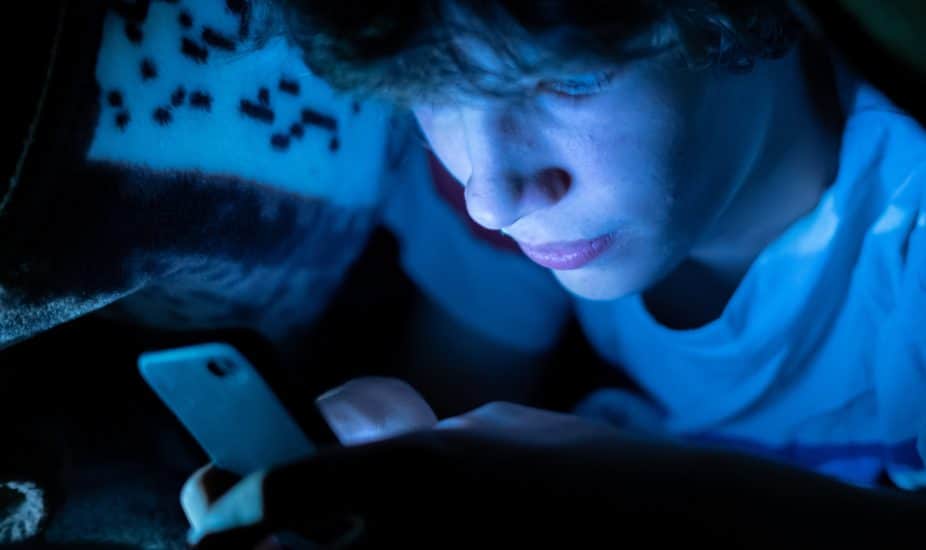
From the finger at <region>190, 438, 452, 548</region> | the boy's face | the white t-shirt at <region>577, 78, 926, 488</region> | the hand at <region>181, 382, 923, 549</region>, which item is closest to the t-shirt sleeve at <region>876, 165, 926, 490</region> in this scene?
the white t-shirt at <region>577, 78, 926, 488</region>

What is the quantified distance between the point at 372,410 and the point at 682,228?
350 mm

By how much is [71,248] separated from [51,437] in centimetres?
26

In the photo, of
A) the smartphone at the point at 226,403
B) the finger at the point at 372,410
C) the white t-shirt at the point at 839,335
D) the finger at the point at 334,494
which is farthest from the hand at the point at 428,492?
the white t-shirt at the point at 839,335

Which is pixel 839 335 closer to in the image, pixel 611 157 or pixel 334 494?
pixel 611 157

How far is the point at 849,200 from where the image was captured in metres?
0.74

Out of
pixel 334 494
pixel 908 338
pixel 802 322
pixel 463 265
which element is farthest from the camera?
pixel 463 265

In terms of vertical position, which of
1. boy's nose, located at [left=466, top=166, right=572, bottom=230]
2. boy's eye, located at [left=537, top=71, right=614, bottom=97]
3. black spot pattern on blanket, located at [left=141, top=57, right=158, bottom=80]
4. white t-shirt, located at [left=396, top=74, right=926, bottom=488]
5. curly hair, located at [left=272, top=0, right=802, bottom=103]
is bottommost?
white t-shirt, located at [left=396, top=74, right=926, bottom=488]

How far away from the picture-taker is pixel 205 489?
1.83ft

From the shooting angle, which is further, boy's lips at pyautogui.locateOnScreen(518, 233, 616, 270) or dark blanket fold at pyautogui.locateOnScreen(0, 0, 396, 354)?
boy's lips at pyautogui.locateOnScreen(518, 233, 616, 270)

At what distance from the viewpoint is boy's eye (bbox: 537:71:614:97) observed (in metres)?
0.53

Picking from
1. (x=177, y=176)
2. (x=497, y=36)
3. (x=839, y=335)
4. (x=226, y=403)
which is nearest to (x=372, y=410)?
(x=226, y=403)

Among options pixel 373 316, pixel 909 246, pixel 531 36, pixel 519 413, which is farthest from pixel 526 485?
pixel 373 316

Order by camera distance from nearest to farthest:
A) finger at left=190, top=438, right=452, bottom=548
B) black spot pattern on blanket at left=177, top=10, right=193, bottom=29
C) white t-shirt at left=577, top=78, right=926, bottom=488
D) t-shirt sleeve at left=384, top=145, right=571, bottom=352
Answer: finger at left=190, top=438, right=452, bottom=548
black spot pattern on blanket at left=177, top=10, right=193, bottom=29
white t-shirt at left=577, top=78, right=926, bottom=488
t-shirt sleeve at left=384, top=145, right=571, bottom=352

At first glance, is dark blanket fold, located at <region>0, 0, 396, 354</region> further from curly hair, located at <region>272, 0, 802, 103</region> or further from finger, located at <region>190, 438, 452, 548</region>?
finger, located at <region>190, 438, 452, 548</region>
